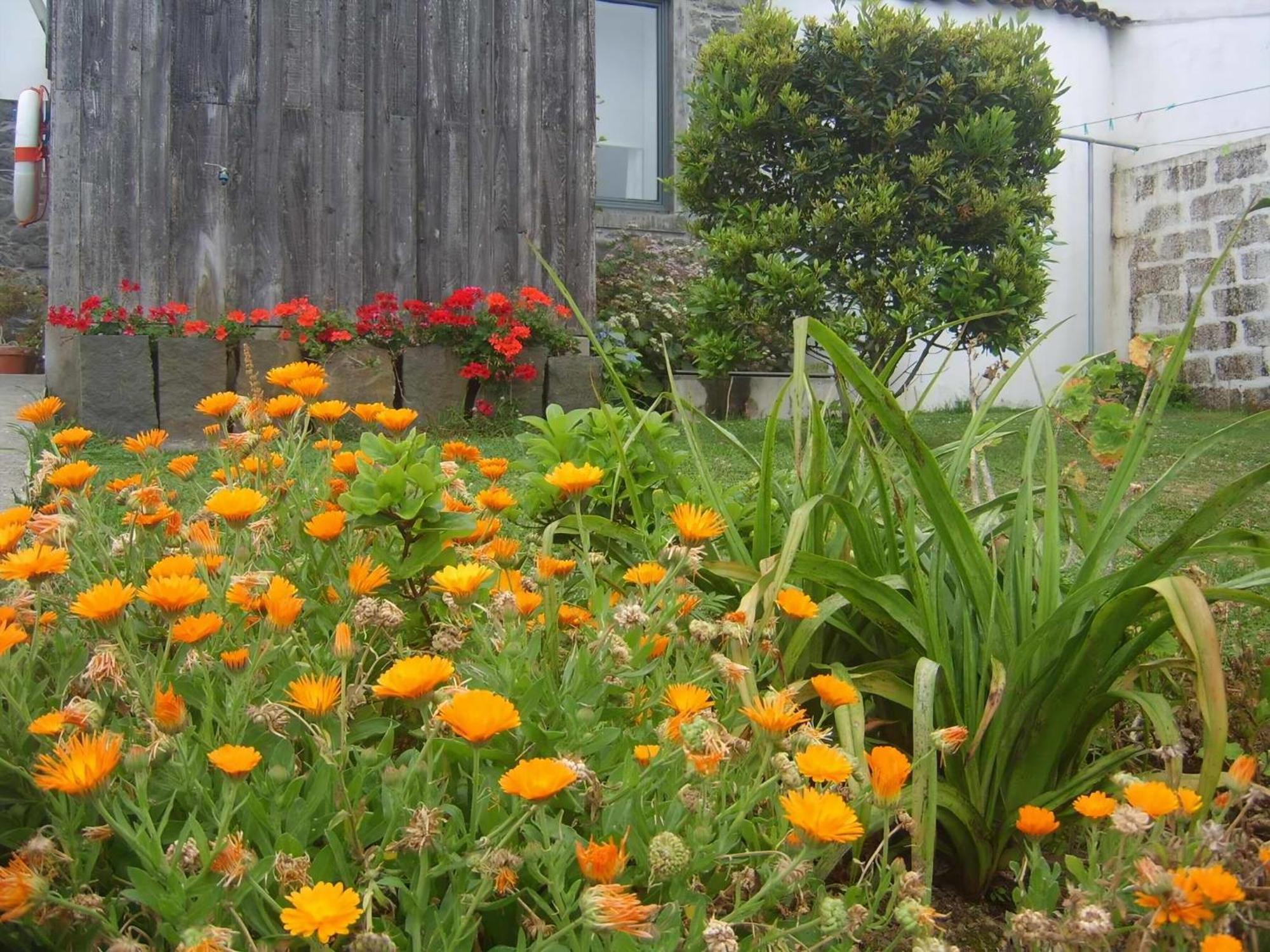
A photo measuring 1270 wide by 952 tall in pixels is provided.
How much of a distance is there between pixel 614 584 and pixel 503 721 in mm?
868

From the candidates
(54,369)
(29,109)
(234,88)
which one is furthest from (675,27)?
(54,369)

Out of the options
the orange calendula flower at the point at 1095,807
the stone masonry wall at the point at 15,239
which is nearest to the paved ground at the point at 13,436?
the orange calendula flower at the point at 1095,807

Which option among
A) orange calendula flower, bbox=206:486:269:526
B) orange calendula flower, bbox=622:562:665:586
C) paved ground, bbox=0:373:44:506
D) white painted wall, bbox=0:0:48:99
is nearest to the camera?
orange calendula flower, bbox=206:486:269:526

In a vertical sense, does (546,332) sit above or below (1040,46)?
below

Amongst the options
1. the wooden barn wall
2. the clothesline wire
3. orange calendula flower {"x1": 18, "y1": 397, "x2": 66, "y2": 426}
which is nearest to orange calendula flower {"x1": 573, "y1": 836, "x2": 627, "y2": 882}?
orange calendula flower {"x1": 18, "y1": 397, "x2": 66, "y2": 426}

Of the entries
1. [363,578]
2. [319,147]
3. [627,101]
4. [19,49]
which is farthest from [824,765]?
[19,49]

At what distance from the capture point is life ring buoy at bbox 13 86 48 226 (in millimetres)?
7051

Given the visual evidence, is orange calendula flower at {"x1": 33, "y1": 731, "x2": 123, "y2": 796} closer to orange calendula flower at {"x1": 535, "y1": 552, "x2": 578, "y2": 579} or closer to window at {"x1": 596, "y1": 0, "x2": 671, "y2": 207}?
orange calendula flower at {"x1": 535, "y1": 552, "x2": 578, "y2": 579}

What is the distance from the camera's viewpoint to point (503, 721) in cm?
87

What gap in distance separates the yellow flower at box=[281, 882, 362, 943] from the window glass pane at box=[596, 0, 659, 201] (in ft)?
26.6

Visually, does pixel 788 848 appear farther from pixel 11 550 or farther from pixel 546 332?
pixel 546 332

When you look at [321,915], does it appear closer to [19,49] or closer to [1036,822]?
[1036,822]

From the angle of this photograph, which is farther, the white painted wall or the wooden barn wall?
the white painted wall

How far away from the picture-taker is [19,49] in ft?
36.3
